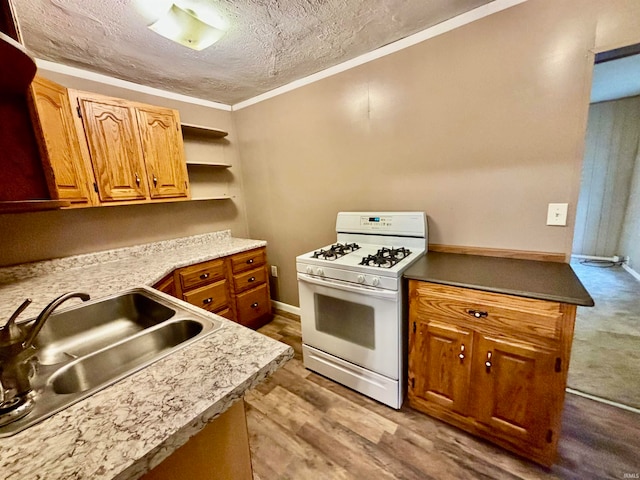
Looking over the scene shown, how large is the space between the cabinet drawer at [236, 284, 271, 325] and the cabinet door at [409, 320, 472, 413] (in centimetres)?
161

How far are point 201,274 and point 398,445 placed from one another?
1793mm

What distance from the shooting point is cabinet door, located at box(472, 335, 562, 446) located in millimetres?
1189

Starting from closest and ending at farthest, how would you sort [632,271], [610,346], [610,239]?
[610,346], [632,271], [610,239]

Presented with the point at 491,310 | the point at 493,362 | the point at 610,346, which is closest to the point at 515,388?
the point at 493,362

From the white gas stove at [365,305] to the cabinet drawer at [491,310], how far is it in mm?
172

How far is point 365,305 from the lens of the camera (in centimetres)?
161

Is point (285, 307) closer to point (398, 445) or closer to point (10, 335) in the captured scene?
point (398, 445)

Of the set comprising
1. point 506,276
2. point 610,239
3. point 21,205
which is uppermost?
point 21,205

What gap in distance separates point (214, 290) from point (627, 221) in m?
5.44

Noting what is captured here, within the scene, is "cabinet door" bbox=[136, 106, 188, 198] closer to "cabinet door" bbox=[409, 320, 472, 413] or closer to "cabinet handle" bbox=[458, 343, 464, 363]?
"cabinet door" bbox=[409, 320, 472, 413]

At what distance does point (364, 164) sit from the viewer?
2176 mm

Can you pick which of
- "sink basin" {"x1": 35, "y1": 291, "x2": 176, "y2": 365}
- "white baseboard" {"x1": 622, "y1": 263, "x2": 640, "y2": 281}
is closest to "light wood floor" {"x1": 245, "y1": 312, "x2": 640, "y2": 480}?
"sink basin" {"x1": 35, "y1": 291, "x2": 176, "y2": 365}

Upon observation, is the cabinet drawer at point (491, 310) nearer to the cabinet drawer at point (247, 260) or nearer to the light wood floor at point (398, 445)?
the light wood floor at point (398, 445)

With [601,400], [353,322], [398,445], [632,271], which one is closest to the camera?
[398,445]
